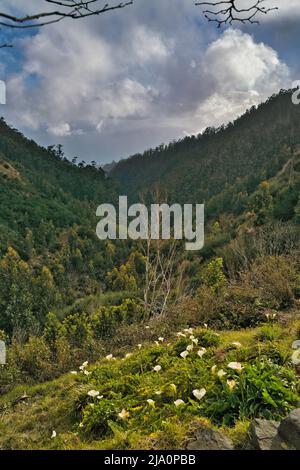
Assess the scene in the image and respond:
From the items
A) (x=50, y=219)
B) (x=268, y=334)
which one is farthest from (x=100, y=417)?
(x=50, y=219)

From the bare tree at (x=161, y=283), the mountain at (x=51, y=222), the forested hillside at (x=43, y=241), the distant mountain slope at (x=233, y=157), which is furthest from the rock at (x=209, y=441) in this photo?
the distant mountain slope at (x=233, y=157)

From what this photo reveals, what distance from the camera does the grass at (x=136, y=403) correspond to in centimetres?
367

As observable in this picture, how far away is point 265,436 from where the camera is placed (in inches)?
119

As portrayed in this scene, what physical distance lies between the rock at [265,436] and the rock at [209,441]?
0.21 meters

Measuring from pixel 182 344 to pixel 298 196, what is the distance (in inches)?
1005

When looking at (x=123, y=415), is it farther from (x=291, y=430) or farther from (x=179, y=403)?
(x=291, y=430)

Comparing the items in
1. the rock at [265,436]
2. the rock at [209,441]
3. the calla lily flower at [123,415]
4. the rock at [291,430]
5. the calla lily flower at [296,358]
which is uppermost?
the rock at [291,430]

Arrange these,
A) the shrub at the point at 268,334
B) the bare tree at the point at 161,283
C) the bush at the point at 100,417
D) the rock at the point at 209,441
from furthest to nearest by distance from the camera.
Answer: the bare tree at the point at 161,283 → the shrub at the point at 268,334 → the bush at the point at 100,417 → the rock at the point at 209,441

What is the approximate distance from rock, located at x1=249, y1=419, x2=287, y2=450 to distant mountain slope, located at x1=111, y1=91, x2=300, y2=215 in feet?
196

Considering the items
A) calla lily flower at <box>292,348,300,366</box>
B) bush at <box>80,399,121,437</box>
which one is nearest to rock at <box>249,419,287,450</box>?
bush at <box>80,399,121,437</box>

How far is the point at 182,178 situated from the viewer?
110812 mm

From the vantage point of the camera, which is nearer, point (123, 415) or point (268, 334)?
point (123, 415)

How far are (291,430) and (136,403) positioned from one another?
2.25 m

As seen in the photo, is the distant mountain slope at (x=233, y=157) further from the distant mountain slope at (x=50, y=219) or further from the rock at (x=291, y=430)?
the rock at (x=291, y=430)
